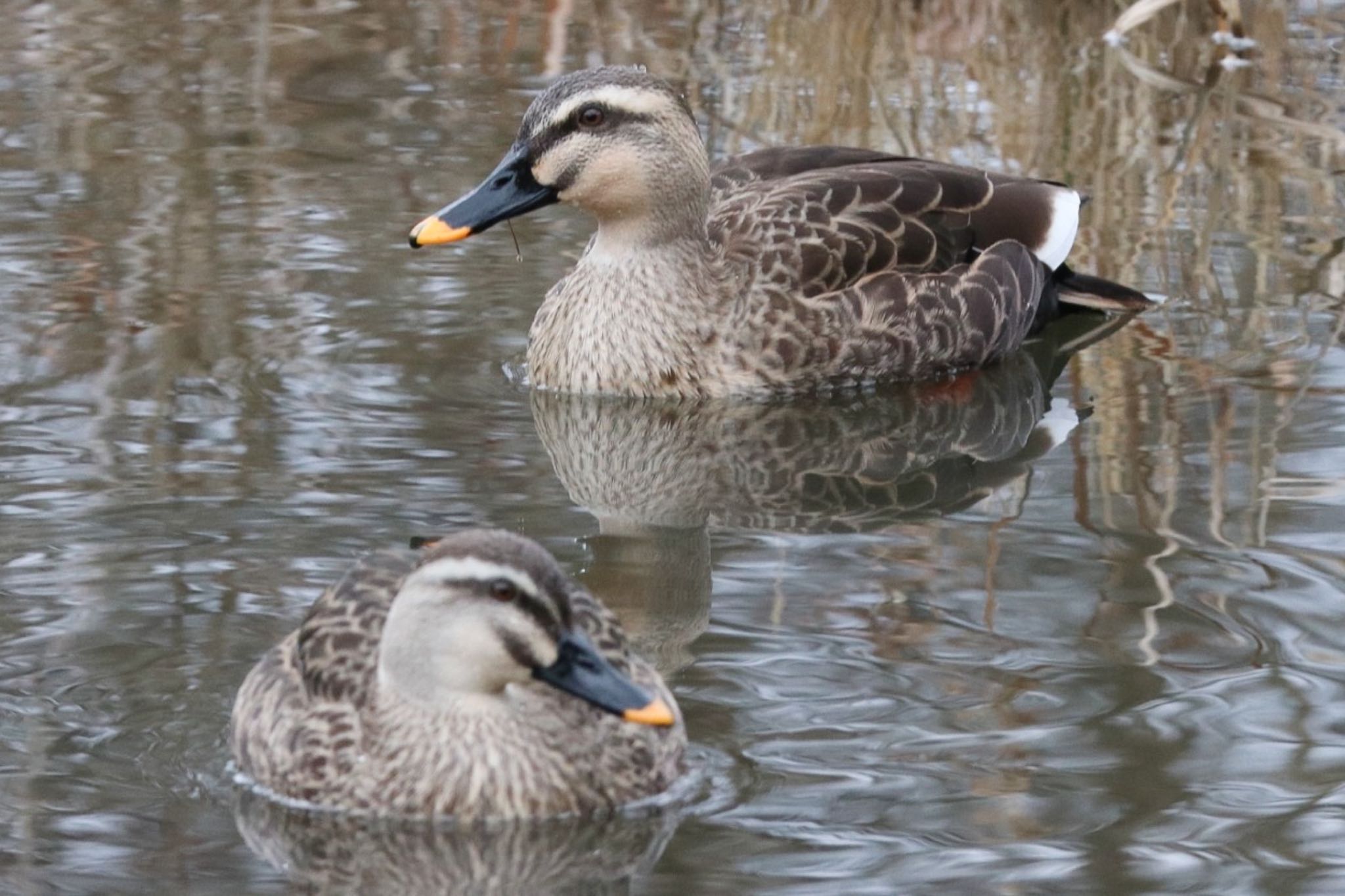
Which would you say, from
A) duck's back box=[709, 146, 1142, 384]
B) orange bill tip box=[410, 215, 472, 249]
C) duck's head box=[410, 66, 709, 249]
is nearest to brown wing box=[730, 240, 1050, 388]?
duck's back box=[709, 146, 1142, 384]

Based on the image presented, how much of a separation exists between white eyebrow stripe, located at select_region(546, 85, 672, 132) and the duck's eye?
0.09ft

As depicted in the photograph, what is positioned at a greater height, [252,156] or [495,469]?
[252,156]

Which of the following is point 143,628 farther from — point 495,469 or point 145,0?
point 145,0

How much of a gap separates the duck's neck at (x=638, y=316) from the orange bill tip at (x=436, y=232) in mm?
612

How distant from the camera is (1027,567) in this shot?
7.68 m

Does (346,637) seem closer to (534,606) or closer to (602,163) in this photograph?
(534,606)

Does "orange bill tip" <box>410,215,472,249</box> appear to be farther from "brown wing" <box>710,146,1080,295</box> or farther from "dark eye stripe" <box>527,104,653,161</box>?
"brown wing" <box>710,146,1080,295</box>

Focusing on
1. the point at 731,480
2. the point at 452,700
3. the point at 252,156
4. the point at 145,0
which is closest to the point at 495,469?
the point at 731,480

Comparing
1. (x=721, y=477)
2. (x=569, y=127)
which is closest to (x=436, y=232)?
(x=569, y=127)

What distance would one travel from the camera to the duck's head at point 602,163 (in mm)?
9500

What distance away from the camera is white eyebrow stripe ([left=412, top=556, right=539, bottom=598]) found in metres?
5.63

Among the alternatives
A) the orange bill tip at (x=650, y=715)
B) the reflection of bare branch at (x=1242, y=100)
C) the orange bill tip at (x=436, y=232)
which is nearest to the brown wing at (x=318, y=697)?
the orange bill tip at (x=650, y=715)

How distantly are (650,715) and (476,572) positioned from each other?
1.64 feet

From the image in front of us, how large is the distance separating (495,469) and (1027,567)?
1.93m
